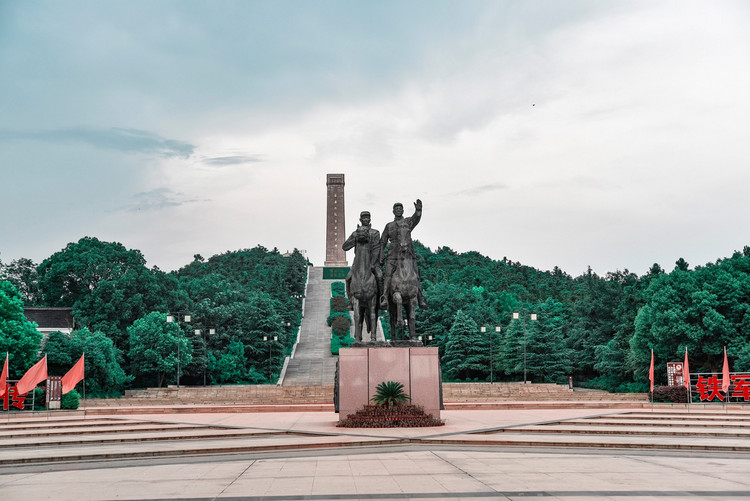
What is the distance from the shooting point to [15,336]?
3011 cm

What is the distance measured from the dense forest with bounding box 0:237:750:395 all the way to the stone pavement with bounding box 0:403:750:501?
16.9 meters

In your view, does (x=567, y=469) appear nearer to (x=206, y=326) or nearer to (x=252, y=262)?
(x=206, y=326)

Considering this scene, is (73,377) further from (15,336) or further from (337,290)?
(337,290)

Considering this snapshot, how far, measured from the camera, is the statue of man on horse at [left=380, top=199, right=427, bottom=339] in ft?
53.8

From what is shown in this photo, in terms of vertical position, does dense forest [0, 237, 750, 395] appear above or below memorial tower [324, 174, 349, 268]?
below

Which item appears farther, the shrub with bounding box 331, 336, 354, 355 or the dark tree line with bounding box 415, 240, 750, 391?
the shrub with bounding box 331, 336, 354, 355

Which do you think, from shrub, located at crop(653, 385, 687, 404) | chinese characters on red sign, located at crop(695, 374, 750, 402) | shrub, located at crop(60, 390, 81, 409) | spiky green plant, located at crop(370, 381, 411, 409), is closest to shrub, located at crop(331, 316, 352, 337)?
shrub, located at crop(653, 385, 687, 404)

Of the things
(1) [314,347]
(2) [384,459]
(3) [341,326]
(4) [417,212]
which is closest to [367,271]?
(4) [417,212]

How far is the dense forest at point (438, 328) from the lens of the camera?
35.3m

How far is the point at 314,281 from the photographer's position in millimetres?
87812

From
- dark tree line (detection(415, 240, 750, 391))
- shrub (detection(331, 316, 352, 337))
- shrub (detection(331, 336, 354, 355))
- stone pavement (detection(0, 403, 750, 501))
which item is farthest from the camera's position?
shrub (detection(331, 316, 352, 337))

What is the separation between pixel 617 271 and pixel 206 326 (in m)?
30.6

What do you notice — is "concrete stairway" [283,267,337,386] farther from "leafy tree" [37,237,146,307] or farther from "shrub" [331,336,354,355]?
"leafy tree" [37,237,146,307]

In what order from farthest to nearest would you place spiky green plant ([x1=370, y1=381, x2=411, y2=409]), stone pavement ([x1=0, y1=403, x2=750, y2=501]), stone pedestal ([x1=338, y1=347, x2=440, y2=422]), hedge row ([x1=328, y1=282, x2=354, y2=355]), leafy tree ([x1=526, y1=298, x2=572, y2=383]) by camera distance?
hedge row ([x1=328, y1=282, x2=354, y2=355]), leafy tree ([x1=526, y1=298, x2=572, y2=383]), stone pedestal ([x1=338, y1=347, x2=440, y2=422]), spiky green plant ([x1=370, y1=381, x2=411, y2=409]), stone pavement ([x1=0, y1=403, x2=750, y2=501])
